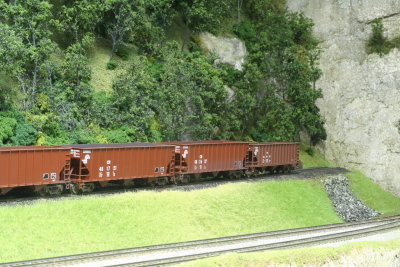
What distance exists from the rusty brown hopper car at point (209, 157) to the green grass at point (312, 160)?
57.7 feet

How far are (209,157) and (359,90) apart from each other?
30564mm

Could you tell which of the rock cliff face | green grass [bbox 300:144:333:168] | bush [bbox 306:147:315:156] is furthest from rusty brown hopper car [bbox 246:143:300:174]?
the rock cliff face

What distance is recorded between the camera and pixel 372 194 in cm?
4928

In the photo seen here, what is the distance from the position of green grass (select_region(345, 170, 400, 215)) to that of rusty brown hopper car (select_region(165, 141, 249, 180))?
49.9 feet

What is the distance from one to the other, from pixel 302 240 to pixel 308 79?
3295 centimetres

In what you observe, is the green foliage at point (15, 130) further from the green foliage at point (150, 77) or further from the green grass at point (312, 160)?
the green grass at point (312, 160)

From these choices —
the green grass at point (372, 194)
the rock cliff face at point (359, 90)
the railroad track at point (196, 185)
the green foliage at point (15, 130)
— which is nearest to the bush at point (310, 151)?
the rock cliff face at point (359, 90)

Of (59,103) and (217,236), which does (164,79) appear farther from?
(217,236)

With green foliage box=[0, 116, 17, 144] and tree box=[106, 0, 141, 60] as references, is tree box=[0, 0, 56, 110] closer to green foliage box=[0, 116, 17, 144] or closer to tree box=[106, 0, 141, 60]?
green foliage box=[0, 116, 17, 144]

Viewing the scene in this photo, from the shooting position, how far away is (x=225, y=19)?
209 feet

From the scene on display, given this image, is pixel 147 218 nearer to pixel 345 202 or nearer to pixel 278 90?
pixel 345 202

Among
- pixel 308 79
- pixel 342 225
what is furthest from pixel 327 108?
pixel 342 225

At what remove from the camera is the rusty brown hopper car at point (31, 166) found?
83.5 ft

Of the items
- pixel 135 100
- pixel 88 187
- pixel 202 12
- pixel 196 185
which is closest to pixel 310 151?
pixel 202 12
